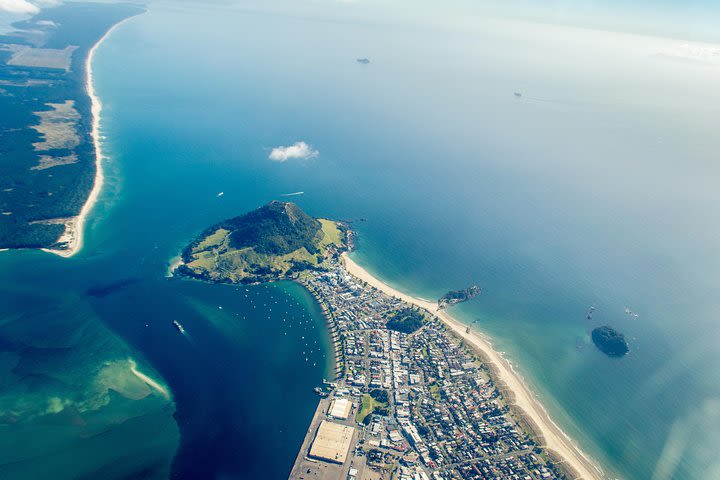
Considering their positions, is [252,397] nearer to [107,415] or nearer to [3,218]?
[107,415]

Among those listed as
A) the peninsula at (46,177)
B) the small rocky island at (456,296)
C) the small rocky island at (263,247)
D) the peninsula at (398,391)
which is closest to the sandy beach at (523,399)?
the peninsula at (398,391)

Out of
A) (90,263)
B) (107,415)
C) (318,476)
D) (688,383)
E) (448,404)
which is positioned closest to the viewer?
(318,476)

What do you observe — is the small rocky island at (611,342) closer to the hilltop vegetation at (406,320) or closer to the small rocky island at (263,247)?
the hilltop vegetation at (406,320)

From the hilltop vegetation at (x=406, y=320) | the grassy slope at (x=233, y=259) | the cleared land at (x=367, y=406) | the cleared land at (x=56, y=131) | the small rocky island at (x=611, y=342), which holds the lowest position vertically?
the cleared land at (x=56, y=131)

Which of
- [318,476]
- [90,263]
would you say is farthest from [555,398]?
[90,263]

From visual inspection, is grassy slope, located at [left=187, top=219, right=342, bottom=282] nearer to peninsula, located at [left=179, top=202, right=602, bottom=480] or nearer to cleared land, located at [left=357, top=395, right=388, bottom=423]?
peninsula, located at [left=179, top=202, right=602, bottom=480]

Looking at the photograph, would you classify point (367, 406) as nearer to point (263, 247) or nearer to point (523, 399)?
point (523, 399)

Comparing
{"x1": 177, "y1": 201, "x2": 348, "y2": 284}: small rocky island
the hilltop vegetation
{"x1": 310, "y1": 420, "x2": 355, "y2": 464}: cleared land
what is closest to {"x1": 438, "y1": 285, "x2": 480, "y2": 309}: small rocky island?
the hilltop vegetation
